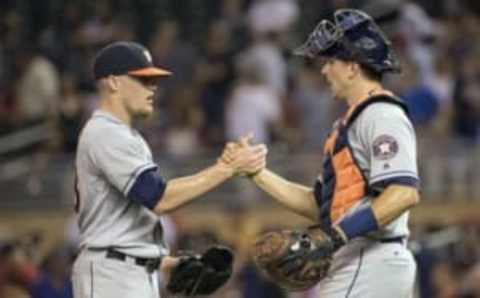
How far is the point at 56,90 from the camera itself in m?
18.5

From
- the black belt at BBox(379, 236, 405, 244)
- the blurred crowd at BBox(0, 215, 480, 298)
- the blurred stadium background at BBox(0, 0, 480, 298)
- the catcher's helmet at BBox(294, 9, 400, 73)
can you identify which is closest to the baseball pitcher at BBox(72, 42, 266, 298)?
the catcher's helmet at BBox(294, 9, 400, 73)

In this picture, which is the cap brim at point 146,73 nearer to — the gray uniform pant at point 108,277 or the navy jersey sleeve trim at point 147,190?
the navy jersey sleeve trim at point 147,190

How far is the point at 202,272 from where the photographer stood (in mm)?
9594

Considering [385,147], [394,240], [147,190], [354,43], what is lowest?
[394,240]

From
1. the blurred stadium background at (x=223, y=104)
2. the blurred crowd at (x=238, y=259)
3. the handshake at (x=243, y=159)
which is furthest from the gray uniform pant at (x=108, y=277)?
the blurred stadium background at (x=223, y=104)

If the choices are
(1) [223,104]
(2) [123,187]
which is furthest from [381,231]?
(1) [223,104]

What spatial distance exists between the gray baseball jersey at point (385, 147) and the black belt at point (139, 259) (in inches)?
47.0

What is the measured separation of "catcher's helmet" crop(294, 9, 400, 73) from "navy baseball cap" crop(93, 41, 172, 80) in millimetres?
800

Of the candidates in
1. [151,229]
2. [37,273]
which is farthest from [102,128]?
[37,273]

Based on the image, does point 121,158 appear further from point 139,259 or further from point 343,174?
point 343,174

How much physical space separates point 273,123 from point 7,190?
246cm

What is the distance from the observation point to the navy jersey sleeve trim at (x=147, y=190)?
9117 millimetres

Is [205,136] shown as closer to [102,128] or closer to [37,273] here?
[37,273]

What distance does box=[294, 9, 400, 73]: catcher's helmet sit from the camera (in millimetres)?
8883
